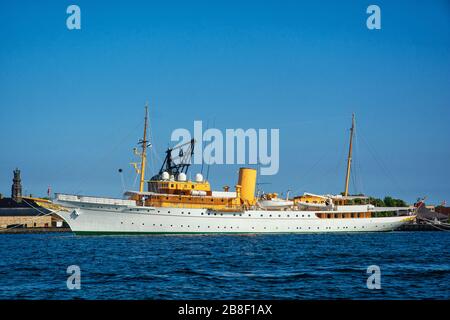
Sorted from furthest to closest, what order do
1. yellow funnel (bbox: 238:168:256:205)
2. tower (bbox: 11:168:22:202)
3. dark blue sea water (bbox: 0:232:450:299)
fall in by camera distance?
1. tower (bbox: 11:168:22:202)
2. yellow funnel (bbox: 238:168:256:205)
3. dark blue sea water (bbox: 0:232:450:299)

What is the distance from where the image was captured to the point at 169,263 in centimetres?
3016

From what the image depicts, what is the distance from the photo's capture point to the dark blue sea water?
2048 centimetres

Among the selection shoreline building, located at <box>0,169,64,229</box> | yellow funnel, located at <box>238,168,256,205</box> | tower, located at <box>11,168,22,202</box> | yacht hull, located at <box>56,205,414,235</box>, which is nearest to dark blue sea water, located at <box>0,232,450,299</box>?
yacht hull, located at <box>56,205,414,235</box>

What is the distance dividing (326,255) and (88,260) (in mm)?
13325

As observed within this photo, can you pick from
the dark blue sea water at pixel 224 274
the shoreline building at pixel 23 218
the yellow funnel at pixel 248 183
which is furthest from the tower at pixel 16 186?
the dark blue sea water at pixel 224 274

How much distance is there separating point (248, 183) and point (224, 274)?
43.9 meters

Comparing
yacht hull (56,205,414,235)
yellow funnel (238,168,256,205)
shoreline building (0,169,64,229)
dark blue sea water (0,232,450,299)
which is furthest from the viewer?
shoreline building (0,169,64,229)

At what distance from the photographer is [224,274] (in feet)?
83.4

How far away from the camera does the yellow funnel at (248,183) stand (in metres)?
67.8

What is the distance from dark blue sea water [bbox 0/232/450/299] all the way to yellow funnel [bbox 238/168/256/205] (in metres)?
29.7

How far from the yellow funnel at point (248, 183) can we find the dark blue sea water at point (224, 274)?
29655mm

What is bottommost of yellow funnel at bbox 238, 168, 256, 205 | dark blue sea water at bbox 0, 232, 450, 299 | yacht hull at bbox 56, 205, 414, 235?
dark blue sea water at bbox 0, 232, 450, 299

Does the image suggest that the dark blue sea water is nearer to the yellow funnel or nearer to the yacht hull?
the yacht hull

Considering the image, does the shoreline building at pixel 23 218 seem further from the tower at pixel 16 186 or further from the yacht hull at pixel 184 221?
the yacht hull at pixel 184 221
